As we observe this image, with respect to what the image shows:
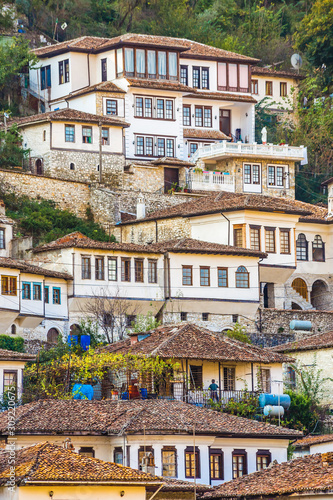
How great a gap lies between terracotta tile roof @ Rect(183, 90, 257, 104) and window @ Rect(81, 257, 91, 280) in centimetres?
2241

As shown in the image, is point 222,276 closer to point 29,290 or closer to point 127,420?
point 29,290

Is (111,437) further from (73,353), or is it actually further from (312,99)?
(312,99)

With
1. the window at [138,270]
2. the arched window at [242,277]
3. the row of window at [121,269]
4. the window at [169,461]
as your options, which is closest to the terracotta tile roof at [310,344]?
the arched window at [242,277]

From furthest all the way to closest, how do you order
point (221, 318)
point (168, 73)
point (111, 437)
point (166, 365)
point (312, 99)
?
point (312, 99)
point (168, 73)
point (221, 318)
point (166, 365)
point (111, 437)

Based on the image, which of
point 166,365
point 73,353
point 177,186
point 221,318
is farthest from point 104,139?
point 166,365

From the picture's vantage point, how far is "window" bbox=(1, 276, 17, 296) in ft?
190

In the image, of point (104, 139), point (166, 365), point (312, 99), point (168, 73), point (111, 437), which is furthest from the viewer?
point (312, 99)

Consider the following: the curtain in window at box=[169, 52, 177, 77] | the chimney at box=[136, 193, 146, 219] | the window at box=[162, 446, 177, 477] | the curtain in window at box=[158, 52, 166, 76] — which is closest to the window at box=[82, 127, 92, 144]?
the chimney at box=[136, 193, 146, 219]

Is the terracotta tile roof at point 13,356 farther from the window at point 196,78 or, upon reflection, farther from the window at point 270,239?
the window at point 196,78

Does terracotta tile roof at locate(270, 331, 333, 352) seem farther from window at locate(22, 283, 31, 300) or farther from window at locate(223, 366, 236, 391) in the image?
window at locate(22, 283, 31, 300)

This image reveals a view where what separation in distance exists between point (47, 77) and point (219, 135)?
11.1m

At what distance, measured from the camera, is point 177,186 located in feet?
252

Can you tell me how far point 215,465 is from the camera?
44688mm

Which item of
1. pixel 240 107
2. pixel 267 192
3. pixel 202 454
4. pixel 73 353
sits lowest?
pixel 202 454
